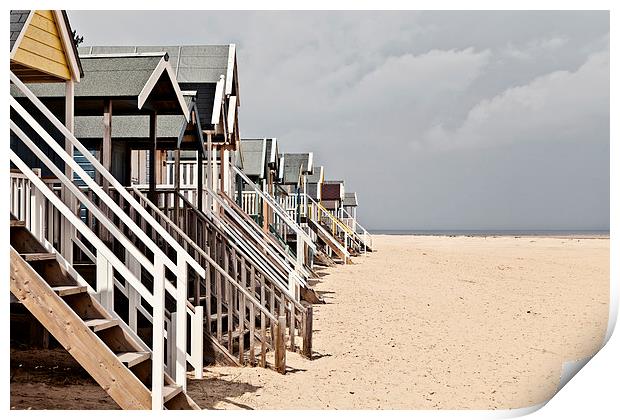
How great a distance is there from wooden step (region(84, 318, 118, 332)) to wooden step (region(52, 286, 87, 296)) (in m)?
0.27

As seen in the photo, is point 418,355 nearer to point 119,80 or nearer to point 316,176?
point 119,80

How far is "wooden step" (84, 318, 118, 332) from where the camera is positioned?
617cm

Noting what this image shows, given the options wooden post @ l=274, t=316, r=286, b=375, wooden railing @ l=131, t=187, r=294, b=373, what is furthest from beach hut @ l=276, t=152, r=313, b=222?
wooden post @ l=274, t=316, r=286, b=375

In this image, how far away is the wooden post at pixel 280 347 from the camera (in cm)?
862

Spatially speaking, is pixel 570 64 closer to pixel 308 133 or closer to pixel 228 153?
pixel 228 153

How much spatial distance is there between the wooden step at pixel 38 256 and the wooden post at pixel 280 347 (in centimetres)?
288

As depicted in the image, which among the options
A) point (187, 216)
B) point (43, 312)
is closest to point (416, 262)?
point (187, 216)

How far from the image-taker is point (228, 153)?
16.2 metres

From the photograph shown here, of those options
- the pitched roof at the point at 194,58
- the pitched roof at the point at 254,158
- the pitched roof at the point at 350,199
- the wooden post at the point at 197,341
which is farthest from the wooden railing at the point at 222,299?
the pitched roof at the point at 350,199

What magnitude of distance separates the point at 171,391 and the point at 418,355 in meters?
4.51

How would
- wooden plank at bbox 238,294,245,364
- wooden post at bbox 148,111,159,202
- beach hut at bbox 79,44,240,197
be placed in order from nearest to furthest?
1. wooden plank at bbox 238,294,245,364
2. wooden post at bbox 148,111,159,202
3. beach hut at bbox 79,44,240,197

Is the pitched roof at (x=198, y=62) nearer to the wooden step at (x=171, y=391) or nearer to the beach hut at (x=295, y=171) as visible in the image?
the wooden step at (x=171, y=391)

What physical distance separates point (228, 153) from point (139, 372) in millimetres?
10128

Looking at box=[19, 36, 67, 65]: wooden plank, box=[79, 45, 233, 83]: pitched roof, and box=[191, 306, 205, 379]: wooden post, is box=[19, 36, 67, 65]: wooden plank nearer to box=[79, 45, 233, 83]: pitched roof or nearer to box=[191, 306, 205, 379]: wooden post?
box=[191, 306, 205, 379]: wooden post
